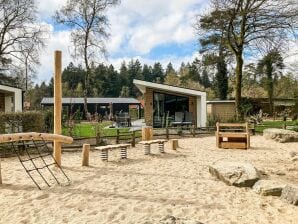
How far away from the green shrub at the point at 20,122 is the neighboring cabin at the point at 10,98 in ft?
26.8

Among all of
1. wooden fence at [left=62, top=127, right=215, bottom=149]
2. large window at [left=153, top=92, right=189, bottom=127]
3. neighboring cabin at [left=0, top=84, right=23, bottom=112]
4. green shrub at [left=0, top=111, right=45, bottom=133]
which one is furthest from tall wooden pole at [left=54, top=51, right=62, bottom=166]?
large window at [left=153, top=92, right=189, bottom=127]

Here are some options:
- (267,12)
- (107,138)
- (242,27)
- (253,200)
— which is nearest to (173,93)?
(242,27)

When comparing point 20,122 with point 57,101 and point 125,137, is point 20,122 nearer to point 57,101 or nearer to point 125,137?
point 57,101

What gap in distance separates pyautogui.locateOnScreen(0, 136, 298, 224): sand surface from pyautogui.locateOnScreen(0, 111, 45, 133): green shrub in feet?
7.87

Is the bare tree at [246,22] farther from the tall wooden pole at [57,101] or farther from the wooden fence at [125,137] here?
the tall wooden pole at [57,101]

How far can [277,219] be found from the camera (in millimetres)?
5266

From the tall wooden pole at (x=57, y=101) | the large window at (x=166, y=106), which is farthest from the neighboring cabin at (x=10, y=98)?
the tall wooden pole at (x=57, y=101)

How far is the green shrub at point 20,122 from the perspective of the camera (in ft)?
38.4

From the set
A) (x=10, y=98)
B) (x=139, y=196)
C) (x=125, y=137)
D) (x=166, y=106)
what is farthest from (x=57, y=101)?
(x=166, y=106)

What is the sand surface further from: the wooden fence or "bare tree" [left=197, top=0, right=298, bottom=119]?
"bare tree" [left=197, top=0, right=298, bottom=119]

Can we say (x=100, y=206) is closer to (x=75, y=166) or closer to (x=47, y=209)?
(x=47, y=209)

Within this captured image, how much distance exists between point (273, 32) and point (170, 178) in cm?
1526

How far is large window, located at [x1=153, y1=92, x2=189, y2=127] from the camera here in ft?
76.3

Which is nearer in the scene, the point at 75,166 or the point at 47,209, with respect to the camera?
the point at 47,209
